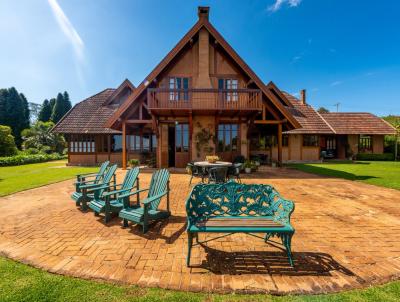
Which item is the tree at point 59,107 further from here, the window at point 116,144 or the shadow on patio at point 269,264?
the shadow on patio at point 269,264

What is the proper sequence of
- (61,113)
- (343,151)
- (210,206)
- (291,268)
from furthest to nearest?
(61,113)
(343,151)
(210,206)
(291,268)

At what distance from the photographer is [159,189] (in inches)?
166

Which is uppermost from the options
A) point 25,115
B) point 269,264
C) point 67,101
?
point 67,101

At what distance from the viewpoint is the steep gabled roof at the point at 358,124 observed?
2172 centimetres

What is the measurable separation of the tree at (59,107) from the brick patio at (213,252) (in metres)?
48.2

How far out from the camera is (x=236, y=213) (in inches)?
130

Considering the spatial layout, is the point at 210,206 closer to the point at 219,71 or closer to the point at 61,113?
the point at 219,71

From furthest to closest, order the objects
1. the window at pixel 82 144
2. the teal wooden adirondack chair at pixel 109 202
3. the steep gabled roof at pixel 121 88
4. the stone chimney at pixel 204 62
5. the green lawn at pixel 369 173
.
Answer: the steep gabled roof at pixel 121 88 < the window at pixel 82 144 < the stone chimney at pixel 204 62 < the green lawn at pixel 369 173 < the teal wooden adirondack chair at pixel 109 202

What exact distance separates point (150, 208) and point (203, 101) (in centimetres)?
906

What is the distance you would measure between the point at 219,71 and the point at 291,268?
1220 centimetres

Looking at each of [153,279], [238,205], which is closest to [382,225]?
[238,205]

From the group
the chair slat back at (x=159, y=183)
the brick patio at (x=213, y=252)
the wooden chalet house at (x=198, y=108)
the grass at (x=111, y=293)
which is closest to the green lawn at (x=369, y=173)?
the wooden chalet house at (x=198, y=108)

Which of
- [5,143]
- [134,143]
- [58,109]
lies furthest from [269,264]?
[58,109]

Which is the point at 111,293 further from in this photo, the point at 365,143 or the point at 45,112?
the point at 45,112
